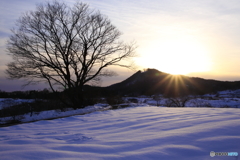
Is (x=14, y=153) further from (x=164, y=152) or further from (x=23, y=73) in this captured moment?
(x=23, y=73)

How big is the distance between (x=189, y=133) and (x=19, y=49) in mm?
11253

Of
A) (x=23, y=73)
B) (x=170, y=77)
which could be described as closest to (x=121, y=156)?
(x=23, y=73)

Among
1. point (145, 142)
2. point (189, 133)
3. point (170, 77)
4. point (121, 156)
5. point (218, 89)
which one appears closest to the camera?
point (121, 156)

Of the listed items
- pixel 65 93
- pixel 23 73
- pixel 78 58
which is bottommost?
pixel 65 93

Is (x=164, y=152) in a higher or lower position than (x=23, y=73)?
lower

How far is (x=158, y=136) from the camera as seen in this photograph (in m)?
3.32

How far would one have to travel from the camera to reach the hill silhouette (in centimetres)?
4041

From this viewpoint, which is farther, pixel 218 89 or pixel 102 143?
pixel 218 89

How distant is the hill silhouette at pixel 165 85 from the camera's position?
40.4 meters

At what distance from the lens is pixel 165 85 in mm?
43719

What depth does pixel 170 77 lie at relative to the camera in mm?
50719

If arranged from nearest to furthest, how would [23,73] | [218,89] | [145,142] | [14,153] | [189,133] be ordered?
[14,153] < [145,142] < [189,133] < [23,73] < [218,89]

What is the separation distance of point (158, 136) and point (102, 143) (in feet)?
3.29

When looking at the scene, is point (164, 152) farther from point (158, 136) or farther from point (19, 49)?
point (19, 49)
